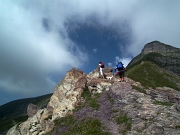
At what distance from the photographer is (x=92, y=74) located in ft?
181

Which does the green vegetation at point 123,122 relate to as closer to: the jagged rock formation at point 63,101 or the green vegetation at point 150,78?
the jagged rock formation at point 63,101

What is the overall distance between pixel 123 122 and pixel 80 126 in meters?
6.60

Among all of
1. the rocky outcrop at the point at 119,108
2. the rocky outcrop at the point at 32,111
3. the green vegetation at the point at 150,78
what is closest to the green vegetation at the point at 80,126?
the rocky outcrop at the point at 119,108

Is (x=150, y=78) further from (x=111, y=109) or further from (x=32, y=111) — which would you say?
(x=32, y=111)

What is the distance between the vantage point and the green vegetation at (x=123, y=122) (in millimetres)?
23003

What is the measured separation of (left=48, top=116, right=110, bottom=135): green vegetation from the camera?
23719 millimetres

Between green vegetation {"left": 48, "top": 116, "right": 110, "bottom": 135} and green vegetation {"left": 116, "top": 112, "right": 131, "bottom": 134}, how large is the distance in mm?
2349

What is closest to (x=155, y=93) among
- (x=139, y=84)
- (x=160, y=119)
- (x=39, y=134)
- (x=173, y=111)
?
(x=139, y=84)

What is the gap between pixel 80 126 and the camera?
26359 millimetres

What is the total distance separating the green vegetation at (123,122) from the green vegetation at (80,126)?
7.71 ft

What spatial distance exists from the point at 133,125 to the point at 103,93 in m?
15.0

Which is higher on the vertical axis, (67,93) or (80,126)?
(67,93)

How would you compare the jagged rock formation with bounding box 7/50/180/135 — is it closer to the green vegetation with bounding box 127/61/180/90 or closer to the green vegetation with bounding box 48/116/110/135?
the green vegetation with bounding box 48/116/110/135

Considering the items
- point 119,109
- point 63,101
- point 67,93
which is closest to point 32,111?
point 67,93
